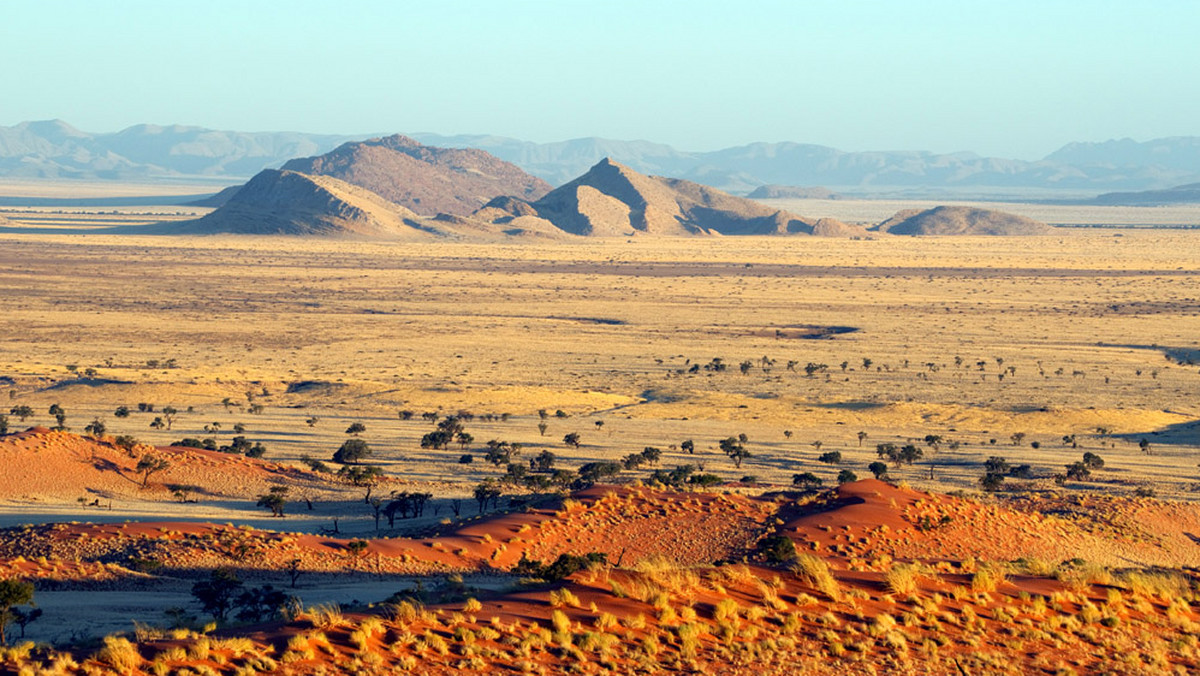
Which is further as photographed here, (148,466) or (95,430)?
(95,430)

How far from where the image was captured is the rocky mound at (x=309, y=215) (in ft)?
566

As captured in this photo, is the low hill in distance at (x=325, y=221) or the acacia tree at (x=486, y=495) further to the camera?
the low hill in distance at (x=325, y=221)

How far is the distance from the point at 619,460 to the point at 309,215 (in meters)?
146

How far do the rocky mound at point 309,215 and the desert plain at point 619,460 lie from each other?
187ft

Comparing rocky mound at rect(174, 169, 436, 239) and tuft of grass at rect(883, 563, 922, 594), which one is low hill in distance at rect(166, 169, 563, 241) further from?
tuft of grass at rect(883, 563, 922, 594)

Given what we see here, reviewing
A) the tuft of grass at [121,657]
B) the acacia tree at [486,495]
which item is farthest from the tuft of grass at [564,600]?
the acacia tree at [486,495]

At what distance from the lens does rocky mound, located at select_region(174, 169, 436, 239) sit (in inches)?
6796

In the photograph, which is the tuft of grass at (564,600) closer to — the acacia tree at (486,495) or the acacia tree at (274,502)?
the acacia tree at (486,495)

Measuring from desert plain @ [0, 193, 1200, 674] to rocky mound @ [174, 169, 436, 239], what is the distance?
2241 inches

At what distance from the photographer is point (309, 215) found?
585ft

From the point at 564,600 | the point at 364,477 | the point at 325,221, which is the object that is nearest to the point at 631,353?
the point at 364,477

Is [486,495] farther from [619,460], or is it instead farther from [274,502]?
[619,460]

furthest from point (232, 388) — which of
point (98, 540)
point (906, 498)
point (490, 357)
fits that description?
point (906, 498)

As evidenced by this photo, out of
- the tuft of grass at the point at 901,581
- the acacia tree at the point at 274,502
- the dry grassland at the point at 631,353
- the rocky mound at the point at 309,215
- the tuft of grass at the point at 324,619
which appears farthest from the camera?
the rocky mound at the point at 309,215
